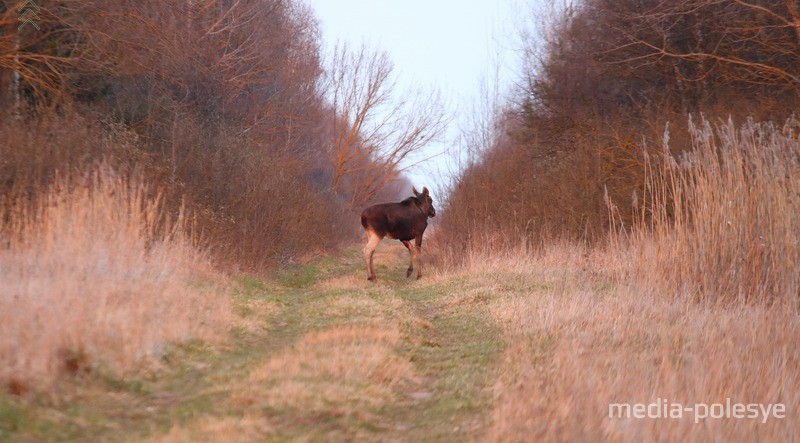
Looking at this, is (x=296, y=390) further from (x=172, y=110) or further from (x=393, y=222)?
(x=172, y=110)

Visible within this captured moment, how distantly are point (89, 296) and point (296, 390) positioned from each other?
8.31ft

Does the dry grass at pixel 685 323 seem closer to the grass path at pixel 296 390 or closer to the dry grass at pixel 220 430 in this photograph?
the grass path at pixel 296 390

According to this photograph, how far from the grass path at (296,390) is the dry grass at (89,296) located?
0.23 meters

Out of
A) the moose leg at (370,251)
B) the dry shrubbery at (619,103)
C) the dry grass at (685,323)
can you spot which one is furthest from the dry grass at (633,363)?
the dry shrubbery at (619,103)

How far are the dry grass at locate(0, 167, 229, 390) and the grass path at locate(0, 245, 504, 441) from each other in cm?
23

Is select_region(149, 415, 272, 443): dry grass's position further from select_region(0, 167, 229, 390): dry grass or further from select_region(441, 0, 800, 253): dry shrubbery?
select_region(441, 0, 800, 253): dry shrubbery

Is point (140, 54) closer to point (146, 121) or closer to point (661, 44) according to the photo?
point (146, 121)

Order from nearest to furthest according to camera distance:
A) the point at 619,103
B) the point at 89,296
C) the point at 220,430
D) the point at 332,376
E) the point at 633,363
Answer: the point at 220,430 → the point at 332,376 → the point at 633,363 → the point at 89,296 → the point at 619,103

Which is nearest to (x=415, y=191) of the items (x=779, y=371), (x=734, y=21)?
(x=734, y=21)

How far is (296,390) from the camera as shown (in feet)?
19.1

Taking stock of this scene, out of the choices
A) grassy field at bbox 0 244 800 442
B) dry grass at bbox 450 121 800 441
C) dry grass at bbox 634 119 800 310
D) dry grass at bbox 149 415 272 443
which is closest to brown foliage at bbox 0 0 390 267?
grassy field at bbox 0 244 800 442

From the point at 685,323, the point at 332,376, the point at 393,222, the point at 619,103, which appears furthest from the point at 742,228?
the point at 619,103

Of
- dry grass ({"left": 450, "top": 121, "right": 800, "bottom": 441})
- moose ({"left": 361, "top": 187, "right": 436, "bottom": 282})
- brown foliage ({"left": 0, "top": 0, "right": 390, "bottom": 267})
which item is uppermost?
brown foliage ({"left": 0, "top": 0, "right": 390, "bottom": 267})

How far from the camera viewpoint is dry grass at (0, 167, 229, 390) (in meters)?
5.82
